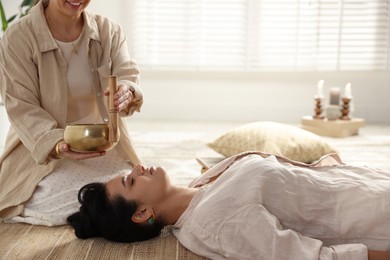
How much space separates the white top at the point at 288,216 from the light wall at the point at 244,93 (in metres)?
3.43

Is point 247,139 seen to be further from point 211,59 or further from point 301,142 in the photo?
point 211,59

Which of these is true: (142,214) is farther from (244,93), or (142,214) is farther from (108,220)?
(244,93)


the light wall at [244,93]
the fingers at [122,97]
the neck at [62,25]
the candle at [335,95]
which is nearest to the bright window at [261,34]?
the light wall at [244,93]

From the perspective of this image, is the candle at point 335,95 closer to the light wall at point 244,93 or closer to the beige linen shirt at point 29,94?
the light wall at point 244,93

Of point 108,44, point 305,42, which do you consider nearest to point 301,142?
point 108,44

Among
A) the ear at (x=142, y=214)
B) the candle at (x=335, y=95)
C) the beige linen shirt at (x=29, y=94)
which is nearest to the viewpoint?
the ear at (x=142, y=214)

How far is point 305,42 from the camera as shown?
5.10 metres

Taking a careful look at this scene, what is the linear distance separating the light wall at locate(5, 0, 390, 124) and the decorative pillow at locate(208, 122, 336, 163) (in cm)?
201

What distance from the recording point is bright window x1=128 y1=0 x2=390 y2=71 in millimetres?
5012

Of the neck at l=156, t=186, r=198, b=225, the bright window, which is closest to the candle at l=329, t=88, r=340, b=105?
the bright window

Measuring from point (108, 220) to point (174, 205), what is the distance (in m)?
0.24

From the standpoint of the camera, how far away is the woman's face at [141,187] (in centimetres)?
184

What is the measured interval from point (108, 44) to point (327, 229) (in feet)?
4.25

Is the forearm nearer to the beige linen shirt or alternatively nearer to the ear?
the ear
